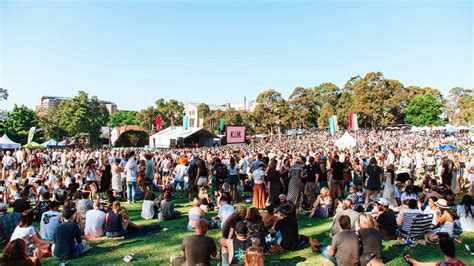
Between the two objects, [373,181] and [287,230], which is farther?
[373,181]

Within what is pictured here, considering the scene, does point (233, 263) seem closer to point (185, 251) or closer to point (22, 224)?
point (185, 251)

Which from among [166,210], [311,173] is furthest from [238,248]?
[311,173]

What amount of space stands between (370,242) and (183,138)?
128 feet

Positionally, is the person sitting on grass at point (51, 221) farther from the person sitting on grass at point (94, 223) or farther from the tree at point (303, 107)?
the tree at point (303, 107)

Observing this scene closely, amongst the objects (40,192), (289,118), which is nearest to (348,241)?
(40,192)

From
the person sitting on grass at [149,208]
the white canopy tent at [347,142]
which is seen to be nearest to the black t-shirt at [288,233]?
the person sitting on grass at [149,208]

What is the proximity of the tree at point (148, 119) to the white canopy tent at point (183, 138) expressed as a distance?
19955mm

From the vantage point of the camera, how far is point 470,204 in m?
6.32

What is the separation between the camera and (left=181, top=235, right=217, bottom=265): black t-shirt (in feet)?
13.9

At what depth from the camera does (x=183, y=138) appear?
139ft

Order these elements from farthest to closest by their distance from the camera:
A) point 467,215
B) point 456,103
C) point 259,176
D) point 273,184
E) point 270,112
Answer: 1. point 456,103
2. point 270,112
3. point 259,176
4. point 273,184
5. point 467,215

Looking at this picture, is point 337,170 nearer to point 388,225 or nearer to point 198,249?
point 388,225

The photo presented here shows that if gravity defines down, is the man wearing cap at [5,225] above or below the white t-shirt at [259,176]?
below

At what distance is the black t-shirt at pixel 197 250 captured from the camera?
13.9 ft
